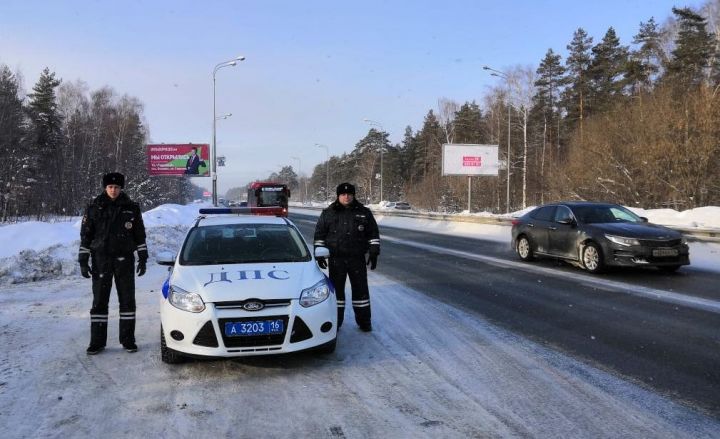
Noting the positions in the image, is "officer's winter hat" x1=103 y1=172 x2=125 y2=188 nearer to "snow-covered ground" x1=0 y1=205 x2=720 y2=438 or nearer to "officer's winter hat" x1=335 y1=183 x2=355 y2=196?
"snow-covered ground" x1=0 y1=205 x2=720 y2=438

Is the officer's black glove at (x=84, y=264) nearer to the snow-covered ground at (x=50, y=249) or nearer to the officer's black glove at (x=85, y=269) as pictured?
the officer's black glove at (x=85, y=269)

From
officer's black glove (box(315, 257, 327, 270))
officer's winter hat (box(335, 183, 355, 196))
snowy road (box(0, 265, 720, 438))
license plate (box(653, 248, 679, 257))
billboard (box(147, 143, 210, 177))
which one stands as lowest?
snowy road (box(0, 265, 720, 438))

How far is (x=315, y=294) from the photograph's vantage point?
4988mm

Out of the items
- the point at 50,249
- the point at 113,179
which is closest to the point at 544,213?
the point at 113,179

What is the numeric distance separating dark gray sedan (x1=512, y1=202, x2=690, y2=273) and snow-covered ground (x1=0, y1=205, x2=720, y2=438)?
5.28 meters

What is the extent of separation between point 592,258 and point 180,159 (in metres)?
33.8

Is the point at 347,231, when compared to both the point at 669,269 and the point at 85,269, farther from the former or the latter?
the point at 669,269

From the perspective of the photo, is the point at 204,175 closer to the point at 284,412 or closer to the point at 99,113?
the point at 99,113

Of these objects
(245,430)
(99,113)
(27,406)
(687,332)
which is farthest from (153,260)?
(99,113)

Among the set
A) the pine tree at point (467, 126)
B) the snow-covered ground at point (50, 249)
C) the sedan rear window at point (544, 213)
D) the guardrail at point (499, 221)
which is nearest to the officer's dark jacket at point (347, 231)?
the snow-covered ground at point (50, 249)

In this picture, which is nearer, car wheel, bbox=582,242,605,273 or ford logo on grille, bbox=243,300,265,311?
ford logo on grille, bbox=243,300,265,311

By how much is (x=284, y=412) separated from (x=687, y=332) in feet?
16.4

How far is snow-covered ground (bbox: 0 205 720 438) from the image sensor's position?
366 cm

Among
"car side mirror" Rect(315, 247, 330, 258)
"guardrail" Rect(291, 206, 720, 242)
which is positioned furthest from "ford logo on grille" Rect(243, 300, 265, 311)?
"guardrail" Rect(291, 206, 720, 242)
